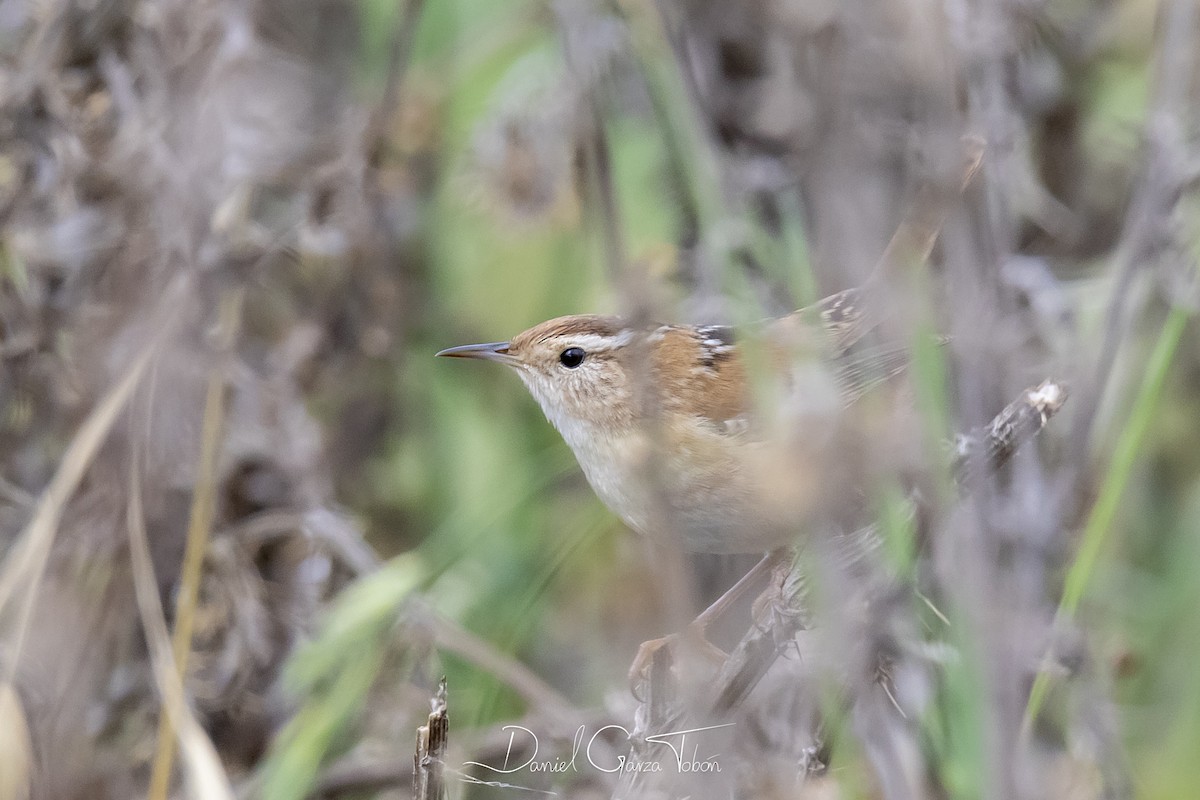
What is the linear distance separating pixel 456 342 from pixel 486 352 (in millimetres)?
1138

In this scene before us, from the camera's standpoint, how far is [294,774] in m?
2.29

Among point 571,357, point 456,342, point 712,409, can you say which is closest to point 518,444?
point 456,342

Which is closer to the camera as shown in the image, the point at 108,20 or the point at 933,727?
the point at 933,727

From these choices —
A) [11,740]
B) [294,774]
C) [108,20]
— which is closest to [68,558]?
[11,740]

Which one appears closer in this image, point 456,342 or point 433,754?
point 433,754

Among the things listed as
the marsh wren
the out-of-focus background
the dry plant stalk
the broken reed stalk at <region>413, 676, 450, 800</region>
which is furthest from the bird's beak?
the dry plant stalk

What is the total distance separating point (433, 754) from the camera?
1.45m

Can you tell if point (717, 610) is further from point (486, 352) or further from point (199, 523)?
point (199, 523)

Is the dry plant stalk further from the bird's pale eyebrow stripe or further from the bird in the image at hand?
the bird's pale eyebrow stripe

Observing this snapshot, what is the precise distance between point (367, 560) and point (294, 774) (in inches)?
24.3

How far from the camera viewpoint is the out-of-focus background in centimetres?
234

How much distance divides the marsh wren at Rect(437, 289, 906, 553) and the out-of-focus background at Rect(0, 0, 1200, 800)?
169mm

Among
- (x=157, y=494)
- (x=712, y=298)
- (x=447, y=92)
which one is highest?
(x=447, y=92)

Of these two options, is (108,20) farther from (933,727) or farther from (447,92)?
(933,727)
